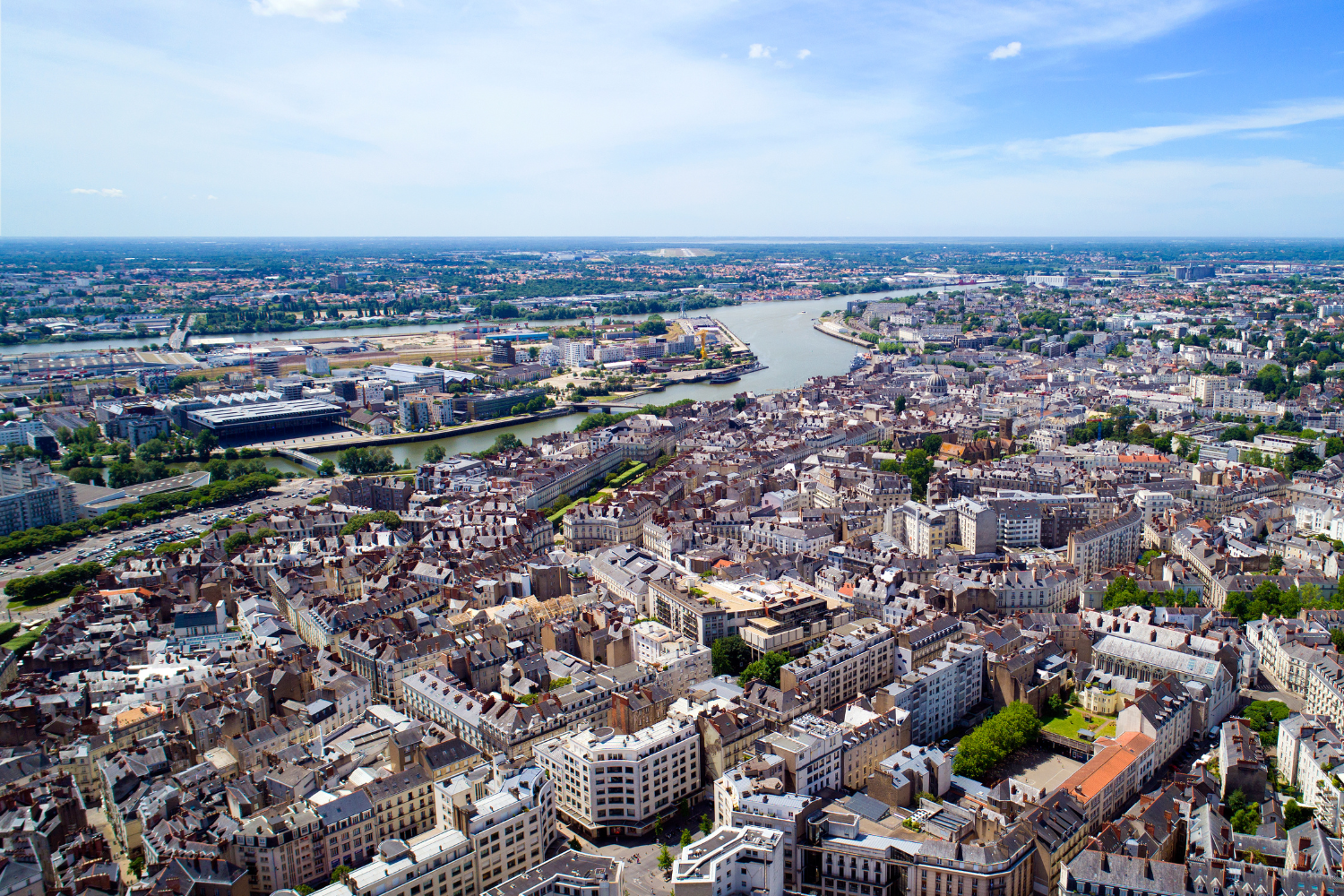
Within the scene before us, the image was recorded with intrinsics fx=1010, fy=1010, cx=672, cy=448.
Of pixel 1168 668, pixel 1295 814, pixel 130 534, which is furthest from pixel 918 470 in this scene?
pixel 130 534

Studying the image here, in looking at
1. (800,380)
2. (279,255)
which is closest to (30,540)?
(800,380)

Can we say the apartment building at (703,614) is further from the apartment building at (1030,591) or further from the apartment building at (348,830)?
the apartment building at (348,830)

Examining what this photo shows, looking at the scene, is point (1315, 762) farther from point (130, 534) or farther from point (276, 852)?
point (130, 534)

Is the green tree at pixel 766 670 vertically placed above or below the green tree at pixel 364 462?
above

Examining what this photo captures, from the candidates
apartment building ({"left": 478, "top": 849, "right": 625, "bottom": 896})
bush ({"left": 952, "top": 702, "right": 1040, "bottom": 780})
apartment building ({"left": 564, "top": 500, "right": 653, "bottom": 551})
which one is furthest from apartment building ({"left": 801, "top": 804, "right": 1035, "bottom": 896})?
apartment building ({"left": 564, "top": 500, "right": 653, "bottom": 551})

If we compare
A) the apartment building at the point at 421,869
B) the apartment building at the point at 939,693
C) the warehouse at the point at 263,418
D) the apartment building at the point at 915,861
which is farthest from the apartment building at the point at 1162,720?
the warehouse at the point at 263,418

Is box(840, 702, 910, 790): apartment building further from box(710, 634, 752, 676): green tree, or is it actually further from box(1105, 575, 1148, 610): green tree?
box(1105, 575, 1148, 610): green tree
